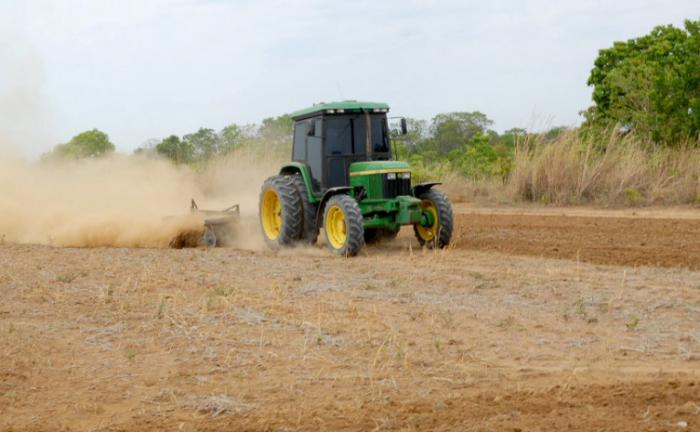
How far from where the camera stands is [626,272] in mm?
11188

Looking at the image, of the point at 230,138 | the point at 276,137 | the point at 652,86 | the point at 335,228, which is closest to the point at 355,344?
the point at 335,228

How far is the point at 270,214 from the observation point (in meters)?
15.8

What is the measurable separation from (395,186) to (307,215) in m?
1.64

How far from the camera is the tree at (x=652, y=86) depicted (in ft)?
91.9

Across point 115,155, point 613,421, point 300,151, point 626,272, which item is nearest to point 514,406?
point 613,421

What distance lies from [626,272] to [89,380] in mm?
6832

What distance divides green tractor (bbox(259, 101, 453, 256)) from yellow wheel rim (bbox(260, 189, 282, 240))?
1.98 feet

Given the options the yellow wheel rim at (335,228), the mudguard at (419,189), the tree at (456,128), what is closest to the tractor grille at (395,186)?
the mudguard at (419,189)

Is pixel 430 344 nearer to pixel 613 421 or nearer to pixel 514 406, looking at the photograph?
pixel 514 406

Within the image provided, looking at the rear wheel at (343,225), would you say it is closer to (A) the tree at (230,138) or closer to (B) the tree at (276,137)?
(B) the tree at (276,137)

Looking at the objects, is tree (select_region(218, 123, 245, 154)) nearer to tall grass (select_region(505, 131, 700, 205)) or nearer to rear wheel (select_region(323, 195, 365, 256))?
tall grass (select_region(505, 131, 700, 205))

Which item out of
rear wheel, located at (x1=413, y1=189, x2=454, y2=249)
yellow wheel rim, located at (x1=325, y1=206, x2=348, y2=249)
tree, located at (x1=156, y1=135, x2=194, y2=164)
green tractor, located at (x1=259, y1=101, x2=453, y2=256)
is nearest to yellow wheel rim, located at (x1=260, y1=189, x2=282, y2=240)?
green tractor, located at (x1=259, y1=101, x2=453, y2=256)

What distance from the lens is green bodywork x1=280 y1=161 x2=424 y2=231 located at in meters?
13.7

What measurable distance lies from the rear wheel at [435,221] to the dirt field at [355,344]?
122 cm
